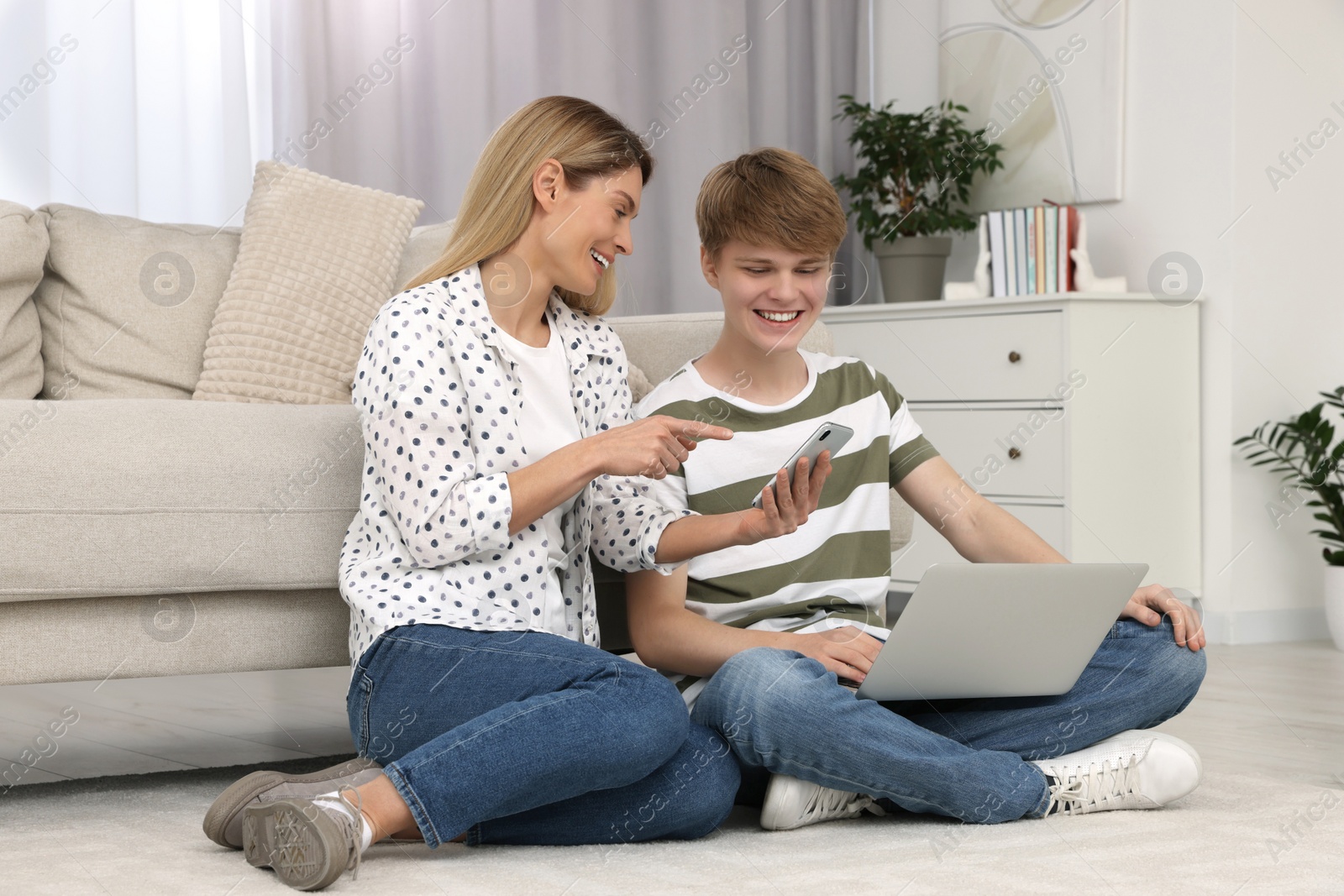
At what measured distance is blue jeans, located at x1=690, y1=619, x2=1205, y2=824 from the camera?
1326 millimetres

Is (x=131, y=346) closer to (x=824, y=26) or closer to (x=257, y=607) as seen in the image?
(x=257, y=607)

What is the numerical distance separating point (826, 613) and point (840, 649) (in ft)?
0.33

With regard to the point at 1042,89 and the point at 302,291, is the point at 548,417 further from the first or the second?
the point at 1042,89

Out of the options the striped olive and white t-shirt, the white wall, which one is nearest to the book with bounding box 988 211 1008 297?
the white wall

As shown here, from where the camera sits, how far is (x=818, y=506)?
1.57m

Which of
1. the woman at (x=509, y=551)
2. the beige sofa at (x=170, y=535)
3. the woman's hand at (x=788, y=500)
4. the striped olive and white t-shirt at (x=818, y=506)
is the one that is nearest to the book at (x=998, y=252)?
the striped olive and white t-shirt at (x=818, y=506)

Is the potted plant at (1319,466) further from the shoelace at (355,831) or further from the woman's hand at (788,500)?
the shoelace at (355,831)

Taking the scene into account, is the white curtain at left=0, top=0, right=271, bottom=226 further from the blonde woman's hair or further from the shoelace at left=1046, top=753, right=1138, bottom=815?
the shoelace at left=1046, top=753, right=1138, bottom=815

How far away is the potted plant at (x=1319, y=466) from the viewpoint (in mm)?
2893

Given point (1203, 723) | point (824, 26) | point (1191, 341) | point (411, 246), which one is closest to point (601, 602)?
point (411, 246)

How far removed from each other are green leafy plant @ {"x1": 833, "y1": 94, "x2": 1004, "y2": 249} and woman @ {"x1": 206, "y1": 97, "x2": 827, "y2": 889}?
2.08 metres

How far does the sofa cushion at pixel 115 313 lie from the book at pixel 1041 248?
1.86 m

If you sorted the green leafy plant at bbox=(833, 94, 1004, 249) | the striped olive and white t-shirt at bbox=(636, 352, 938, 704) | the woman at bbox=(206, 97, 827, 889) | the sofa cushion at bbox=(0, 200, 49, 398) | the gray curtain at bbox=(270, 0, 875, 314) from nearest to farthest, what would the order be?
the woman at bbox=(206, 97, 827, 889) < the striped olive and white t-shirt at bbox=(636, 352, 938, 704) < the sofa cushion at bbox=(0, 200, 49, 398) < the gray curtain at bbox=(270, 0, 875, 314) < the green leafy plant at bbox=(833, 94, 1004, 249)

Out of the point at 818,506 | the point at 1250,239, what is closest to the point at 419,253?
the point at 818,506
